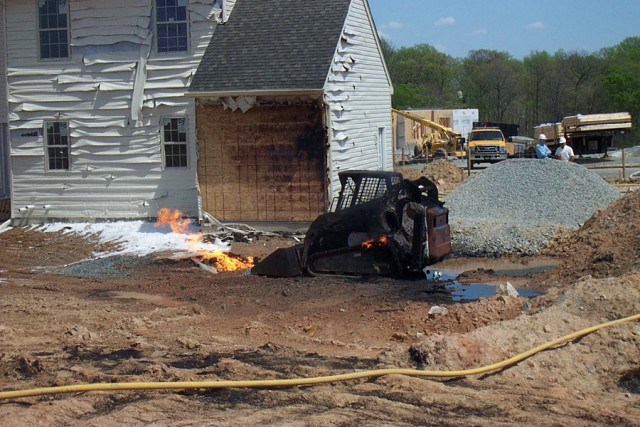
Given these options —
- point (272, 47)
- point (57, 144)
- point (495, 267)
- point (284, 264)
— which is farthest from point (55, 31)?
point (495, 267)

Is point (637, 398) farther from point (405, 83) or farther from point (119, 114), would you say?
point (405, 83)

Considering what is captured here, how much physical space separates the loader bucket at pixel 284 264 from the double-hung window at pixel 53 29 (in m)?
10.4

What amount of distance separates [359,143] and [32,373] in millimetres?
14885

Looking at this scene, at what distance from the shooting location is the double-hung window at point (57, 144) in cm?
2222

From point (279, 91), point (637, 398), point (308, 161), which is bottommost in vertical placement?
point (637, 398)

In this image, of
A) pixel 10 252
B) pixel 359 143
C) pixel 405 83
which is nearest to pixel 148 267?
pixel 10 252

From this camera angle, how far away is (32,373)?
8562 millimetres

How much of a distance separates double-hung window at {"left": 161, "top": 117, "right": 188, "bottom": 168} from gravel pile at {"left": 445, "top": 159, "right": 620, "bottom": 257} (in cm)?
678

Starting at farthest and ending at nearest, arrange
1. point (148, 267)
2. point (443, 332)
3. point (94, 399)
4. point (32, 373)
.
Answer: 1. point (148, 267)
2. point (443, 332)
3. point (32, 373)
4. point (94, 399)

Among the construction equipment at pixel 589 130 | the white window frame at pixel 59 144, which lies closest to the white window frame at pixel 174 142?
the white window frame at pixel 59 144

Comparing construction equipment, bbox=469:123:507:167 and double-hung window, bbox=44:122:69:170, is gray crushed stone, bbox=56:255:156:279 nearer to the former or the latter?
double-hung window, bbox=44:122:69:170

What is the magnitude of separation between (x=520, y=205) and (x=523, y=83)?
61221 millimetres

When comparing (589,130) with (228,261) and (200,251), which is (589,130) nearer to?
(200,251)

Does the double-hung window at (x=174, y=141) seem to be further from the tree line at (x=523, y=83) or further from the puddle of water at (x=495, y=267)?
the tree line at (x=523, y=83)
